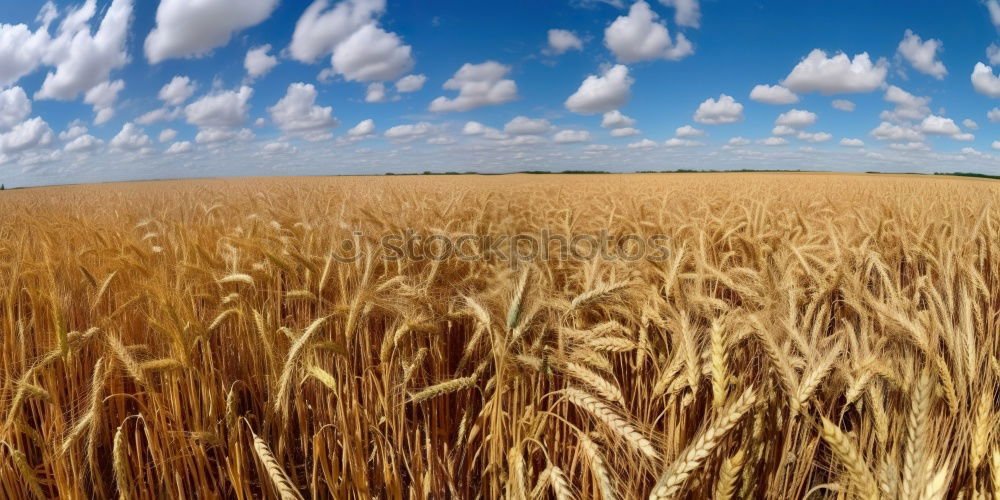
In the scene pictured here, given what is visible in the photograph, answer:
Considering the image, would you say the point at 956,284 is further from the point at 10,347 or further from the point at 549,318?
the point at 10,347

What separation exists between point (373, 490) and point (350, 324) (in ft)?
1.69

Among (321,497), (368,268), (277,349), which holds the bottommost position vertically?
(321,497)

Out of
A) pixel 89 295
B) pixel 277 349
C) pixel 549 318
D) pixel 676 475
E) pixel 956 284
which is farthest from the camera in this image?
pixel 956 284

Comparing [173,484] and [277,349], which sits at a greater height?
[277,349]

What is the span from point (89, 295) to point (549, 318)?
6.80 feet

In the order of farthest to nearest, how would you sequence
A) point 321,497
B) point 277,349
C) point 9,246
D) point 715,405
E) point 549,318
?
point 9,246 < point 277,349 < point 549,318 < point 321,497 < point 715,405

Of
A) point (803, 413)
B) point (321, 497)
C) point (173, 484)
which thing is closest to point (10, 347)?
point (173, 484)

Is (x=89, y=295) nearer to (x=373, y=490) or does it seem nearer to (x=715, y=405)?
(x=373, y=490)

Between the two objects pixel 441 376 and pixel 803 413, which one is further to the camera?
pixel 441 376

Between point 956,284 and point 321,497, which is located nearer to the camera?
point 321,497

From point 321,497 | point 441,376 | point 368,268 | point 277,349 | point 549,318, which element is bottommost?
point 321,497

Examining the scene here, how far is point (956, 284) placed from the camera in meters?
2.37

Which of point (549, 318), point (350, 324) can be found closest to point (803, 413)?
point (549, 318)

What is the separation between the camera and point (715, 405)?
110 cm
